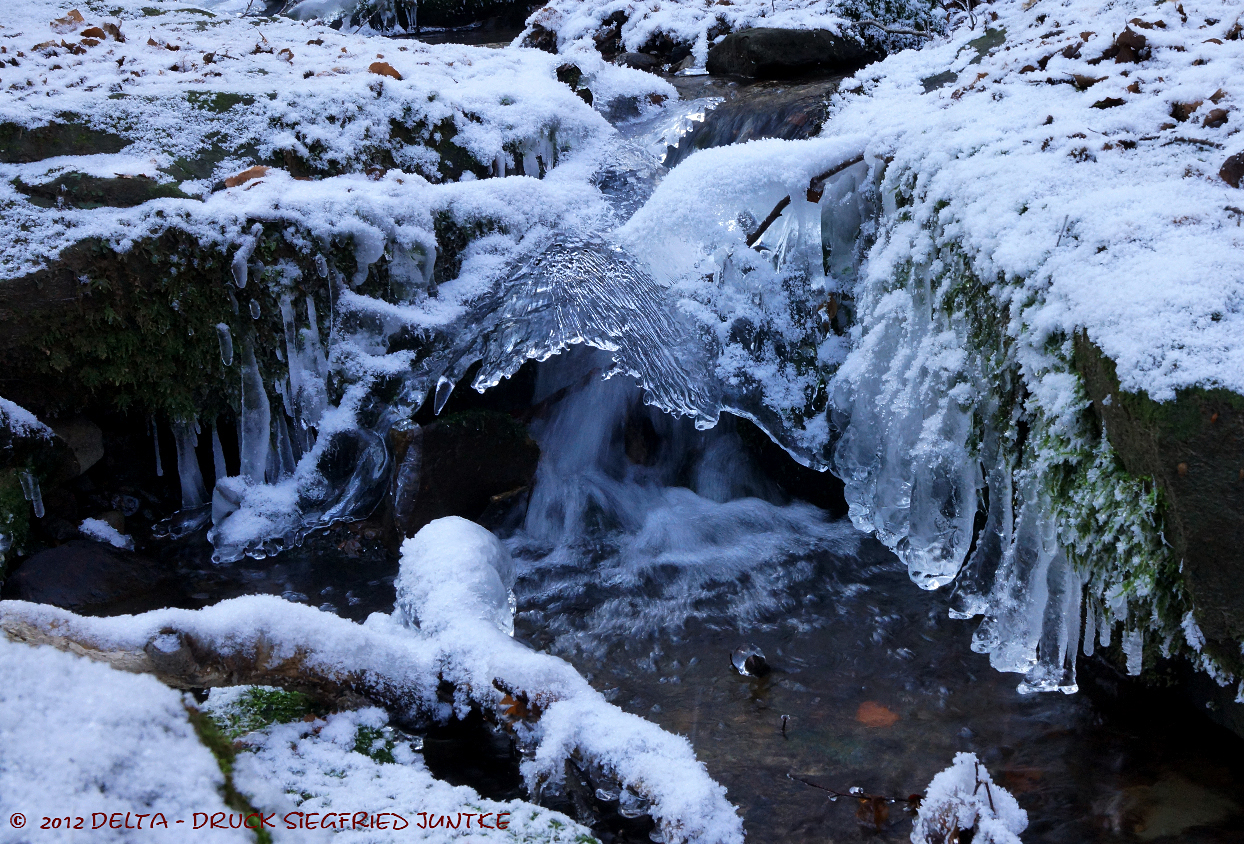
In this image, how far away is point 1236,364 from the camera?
184cm

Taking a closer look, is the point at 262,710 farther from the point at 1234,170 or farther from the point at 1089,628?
the point at 1234,170

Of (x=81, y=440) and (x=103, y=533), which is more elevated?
(x=81, y=440)

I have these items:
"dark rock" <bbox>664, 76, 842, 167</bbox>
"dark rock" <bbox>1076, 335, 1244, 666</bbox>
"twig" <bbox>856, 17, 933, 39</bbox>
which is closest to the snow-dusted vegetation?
"dark rock" <bbox>1076, 335, 1244, 666</bbox>

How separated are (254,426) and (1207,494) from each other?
372 centimetres

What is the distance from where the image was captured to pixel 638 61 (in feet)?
22.7

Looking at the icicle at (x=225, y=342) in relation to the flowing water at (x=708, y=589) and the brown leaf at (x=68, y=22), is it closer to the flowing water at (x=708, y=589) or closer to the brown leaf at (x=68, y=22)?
the flowing water at (x=708, y=589)

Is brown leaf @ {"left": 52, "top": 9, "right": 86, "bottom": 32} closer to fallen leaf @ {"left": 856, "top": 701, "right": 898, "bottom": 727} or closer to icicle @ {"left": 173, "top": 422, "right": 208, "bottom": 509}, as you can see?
icicle @ {"left": 173, "top": 422, "right": 208, "bottom": 509}

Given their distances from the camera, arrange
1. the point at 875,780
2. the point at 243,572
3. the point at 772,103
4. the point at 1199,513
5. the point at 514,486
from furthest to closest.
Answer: the point at 772,103 < the point at 514,486 < the point at 243,572 < the point at 875,780 < the point at 1199,513

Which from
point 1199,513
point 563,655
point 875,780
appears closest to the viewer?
point 1199,513

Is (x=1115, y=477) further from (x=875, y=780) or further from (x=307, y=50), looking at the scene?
(x=307, y=50)

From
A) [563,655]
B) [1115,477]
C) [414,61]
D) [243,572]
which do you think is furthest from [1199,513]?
[414,61]

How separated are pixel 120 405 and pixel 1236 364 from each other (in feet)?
13.7

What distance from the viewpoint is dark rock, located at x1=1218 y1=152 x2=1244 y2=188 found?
7.58 ft

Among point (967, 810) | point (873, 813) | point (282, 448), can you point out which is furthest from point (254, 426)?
point (967, 810)
